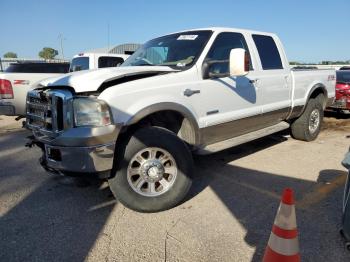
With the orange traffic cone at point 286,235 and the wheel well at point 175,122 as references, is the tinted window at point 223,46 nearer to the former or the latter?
the wheel well at point 175,122

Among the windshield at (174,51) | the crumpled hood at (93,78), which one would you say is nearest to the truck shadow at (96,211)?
the crumpled hood at (93,78)

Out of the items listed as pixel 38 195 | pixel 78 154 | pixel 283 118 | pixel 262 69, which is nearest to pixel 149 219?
pixel 78 154

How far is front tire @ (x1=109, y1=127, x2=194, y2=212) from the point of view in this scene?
3.40m

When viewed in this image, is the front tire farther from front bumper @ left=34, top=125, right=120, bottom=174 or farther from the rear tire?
the rear tire

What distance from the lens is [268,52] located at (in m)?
5.36

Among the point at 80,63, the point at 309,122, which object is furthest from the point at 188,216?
the point at 80,63

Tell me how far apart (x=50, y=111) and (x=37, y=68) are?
6867mm

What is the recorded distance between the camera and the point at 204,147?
4.23 metres

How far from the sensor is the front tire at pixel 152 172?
340cm

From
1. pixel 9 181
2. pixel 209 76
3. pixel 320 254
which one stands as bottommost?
pixel 9 181

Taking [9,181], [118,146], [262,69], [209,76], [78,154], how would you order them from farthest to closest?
[262,69]
[9,181]
[209,76]
[118,146]
[78,154]

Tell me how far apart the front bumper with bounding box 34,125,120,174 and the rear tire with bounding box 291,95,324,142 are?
426 cm

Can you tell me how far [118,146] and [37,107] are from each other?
1127 mm

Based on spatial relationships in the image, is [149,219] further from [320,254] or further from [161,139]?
[320,254]
